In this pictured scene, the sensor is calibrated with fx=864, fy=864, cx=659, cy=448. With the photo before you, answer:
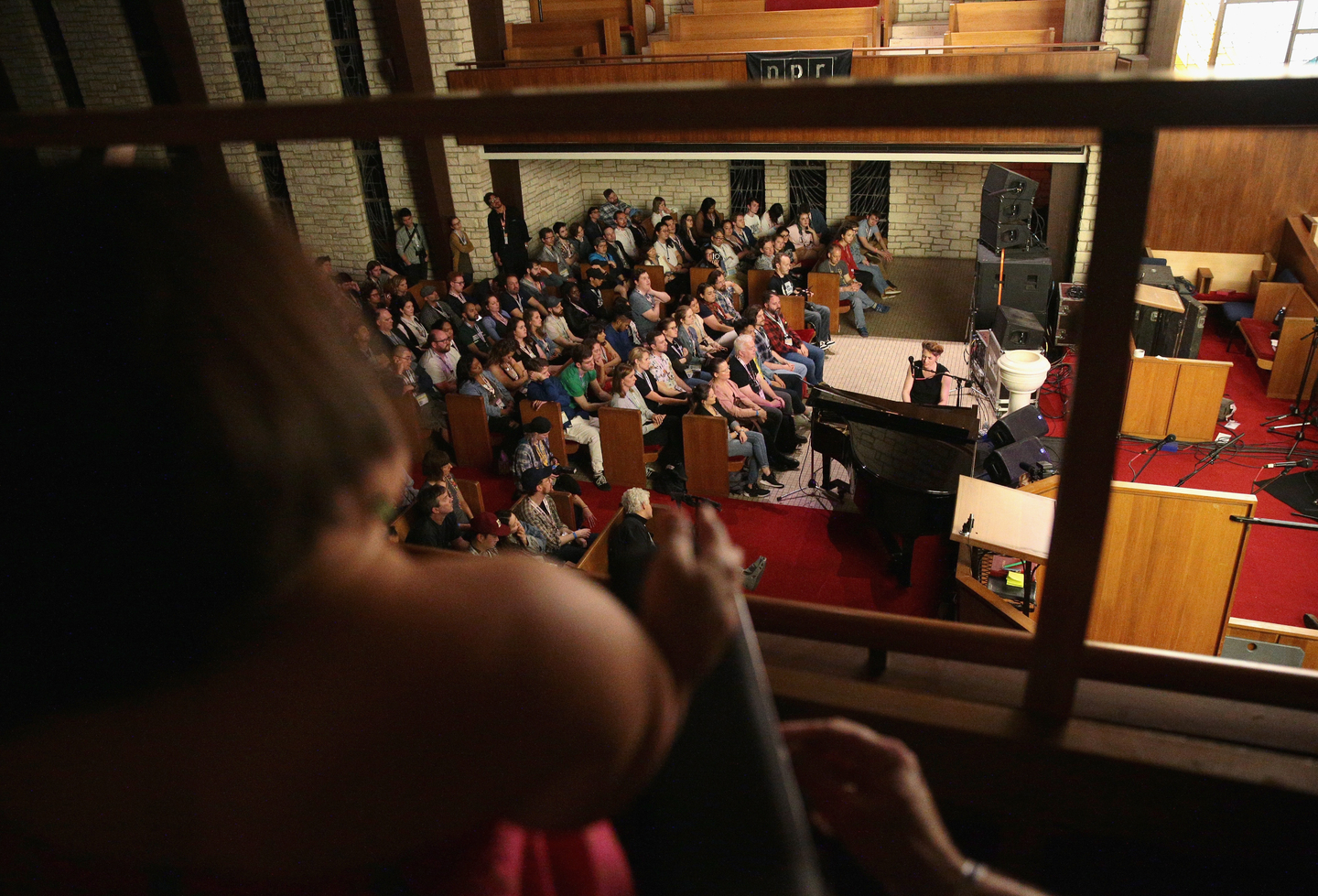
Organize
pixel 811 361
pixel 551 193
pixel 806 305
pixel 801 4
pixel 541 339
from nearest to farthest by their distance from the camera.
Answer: pixel 541 339 → pixel 811 361 → pixel 806 305 → pixel 801 4 → pixel 551 193

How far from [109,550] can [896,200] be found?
1412 centimetres

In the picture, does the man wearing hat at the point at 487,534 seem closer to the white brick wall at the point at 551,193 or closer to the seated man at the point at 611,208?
the seated man at the point at 611,208

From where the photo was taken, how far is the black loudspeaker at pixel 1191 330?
25.2 feet

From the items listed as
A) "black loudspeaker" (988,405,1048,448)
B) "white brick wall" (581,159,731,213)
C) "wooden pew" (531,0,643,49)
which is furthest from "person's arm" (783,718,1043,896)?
"white brick wall" (581,159,731,213)

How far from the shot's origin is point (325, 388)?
485 mm

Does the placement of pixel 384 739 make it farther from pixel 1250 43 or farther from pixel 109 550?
pixel 1250 43

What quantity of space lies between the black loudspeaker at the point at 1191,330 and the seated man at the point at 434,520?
21.6ft

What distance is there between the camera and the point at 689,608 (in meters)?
0.62

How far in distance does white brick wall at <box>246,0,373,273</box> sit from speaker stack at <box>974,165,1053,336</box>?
27.6ft

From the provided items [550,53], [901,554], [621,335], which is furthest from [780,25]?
[901,554]

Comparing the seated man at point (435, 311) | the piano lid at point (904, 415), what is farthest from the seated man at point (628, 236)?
the piano lid at point (904, 415)

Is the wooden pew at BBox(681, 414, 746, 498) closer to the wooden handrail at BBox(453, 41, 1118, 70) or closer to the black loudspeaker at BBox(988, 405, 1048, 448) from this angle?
the black loudspeaker at BBox(988, 405, 1048, 448)

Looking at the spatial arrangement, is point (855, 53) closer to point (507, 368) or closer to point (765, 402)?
point (765, 402)

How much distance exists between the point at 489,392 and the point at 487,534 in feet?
7.32
